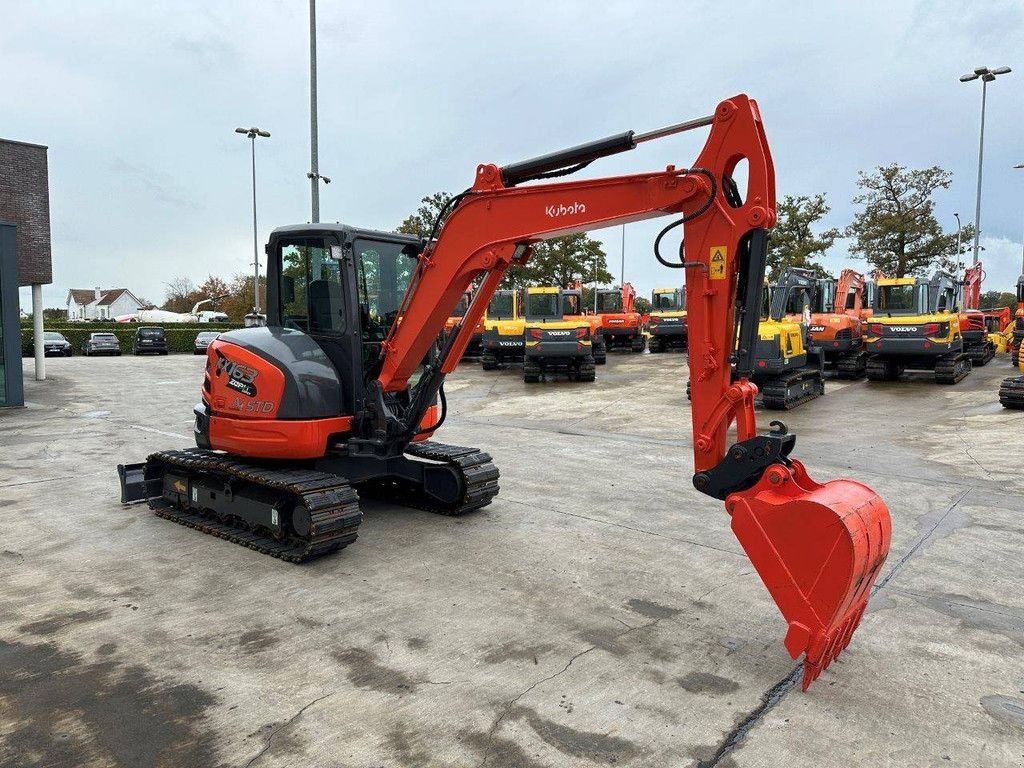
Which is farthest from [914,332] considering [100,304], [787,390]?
[100,304]

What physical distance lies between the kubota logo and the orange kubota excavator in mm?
14

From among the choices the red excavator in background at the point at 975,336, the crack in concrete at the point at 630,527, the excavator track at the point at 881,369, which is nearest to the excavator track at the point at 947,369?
the excavator track at the point at 881,369

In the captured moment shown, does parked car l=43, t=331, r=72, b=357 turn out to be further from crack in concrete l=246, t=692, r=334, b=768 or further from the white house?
the white house

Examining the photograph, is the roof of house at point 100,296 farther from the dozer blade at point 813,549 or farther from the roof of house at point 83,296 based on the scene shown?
the dozer blade at point 813,549

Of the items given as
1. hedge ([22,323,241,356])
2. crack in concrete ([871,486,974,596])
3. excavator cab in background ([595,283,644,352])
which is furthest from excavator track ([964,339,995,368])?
hedge ([22,323,241,356])

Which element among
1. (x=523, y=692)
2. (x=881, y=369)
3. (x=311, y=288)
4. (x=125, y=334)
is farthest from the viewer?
(x=125, y=334)

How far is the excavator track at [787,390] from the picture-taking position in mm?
15195

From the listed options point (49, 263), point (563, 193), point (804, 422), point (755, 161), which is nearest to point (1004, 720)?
point (755, 161)

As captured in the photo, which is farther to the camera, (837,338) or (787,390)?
(837,338)

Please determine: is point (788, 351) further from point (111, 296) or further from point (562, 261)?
point (111, 296)

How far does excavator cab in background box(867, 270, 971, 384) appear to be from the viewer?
18484mm

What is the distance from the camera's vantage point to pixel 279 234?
6.80 metres

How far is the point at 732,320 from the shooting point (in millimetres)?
4500

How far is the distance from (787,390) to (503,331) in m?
10.2
